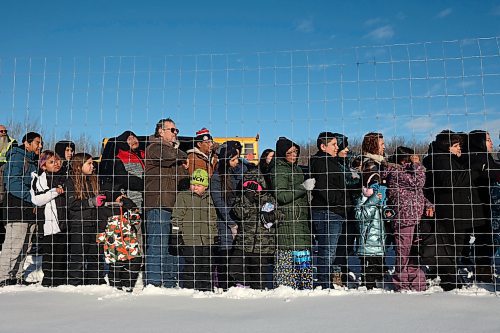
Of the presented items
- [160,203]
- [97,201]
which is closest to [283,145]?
[160,203]

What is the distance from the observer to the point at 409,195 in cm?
514

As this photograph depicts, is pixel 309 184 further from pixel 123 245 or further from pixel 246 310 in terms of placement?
pixel 123 245

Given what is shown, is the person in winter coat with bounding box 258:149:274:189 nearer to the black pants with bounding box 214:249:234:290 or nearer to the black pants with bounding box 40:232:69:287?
the black pants with bounding box 214:249:234:290

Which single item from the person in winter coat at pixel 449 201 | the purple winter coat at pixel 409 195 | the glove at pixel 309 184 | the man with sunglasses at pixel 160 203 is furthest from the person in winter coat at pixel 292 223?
the person in winter coat at pixel 449 201

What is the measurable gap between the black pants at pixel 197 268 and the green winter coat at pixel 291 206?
32.4 inches

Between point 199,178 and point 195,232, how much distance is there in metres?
0.61

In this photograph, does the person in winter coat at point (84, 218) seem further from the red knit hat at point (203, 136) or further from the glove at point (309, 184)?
the glove at point (309, 184)

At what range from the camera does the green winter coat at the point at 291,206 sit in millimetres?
5289

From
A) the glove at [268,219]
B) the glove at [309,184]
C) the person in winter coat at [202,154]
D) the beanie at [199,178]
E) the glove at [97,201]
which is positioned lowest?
the glove at [268,219]

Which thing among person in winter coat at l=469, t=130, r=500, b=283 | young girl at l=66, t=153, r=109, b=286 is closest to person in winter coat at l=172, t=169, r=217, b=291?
young girl at l=66, t=153, r=109, b=286

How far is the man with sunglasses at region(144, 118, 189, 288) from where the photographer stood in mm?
5387

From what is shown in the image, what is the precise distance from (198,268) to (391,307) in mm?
2127

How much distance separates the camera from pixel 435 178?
517cm

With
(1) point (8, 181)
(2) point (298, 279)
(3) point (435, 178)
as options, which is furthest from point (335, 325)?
(1) point (8, 181)
